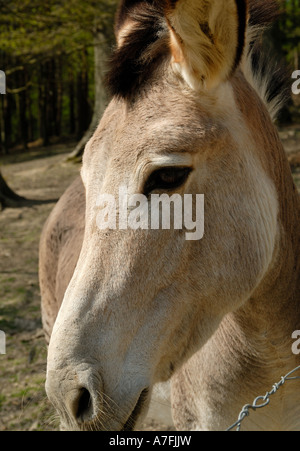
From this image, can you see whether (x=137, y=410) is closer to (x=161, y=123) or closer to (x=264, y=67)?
(x=161, y=123)

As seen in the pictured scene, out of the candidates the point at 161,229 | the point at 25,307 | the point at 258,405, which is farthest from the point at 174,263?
the point at 25,307

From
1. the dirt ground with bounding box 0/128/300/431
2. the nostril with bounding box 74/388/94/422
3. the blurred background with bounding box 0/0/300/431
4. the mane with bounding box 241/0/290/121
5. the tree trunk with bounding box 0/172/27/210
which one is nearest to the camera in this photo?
the nostril with bounding box 74/388/94/422

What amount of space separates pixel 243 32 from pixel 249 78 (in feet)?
1.84

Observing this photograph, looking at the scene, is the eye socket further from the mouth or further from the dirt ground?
the dirt ground

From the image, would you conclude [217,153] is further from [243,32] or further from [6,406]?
[6,406]

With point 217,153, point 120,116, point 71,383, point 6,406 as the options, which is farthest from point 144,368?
point 6,406

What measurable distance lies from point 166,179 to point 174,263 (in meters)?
0.34

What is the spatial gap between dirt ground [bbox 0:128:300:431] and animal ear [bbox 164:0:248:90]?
1570 millimetres

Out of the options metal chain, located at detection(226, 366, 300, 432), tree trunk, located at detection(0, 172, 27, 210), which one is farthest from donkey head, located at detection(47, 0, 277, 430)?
tree trunk, located at detection(0, 172, 27, 210)

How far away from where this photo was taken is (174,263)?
190 cm

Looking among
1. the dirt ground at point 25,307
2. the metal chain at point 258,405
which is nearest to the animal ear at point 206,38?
the metal chain at point 258,405

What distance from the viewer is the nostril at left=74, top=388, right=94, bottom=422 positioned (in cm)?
174

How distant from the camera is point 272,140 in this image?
2336 millimetres

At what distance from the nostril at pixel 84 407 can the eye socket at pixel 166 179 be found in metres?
0.80
